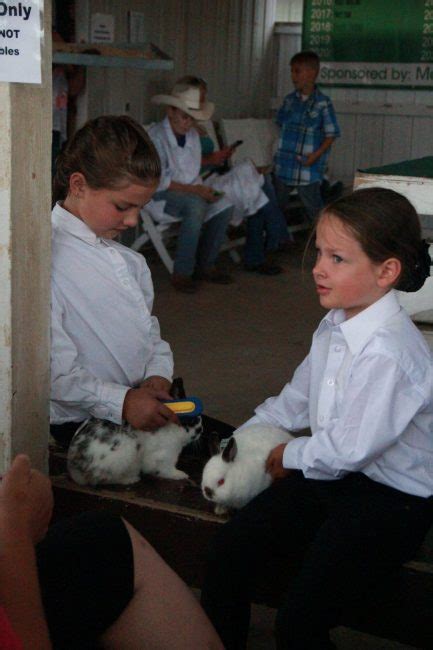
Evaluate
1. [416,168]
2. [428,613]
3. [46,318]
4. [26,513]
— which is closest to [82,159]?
[46,318]

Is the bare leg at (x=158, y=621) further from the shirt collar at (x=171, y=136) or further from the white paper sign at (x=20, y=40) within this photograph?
the shirt collar at (x=171, y=136)

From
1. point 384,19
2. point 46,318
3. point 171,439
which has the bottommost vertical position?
point 171,439

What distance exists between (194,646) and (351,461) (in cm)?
60

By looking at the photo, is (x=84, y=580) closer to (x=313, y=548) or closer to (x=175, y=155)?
(x=313, y=548)

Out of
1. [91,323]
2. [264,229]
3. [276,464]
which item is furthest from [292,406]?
[264,229]

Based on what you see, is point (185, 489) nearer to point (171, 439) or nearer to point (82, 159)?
point (171, 439)

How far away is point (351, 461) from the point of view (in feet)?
6.75

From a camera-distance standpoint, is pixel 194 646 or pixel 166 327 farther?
pixel 166 327

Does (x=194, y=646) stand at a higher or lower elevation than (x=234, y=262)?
higher

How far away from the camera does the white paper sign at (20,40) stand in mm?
2154

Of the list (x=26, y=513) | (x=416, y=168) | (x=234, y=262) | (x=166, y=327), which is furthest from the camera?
(x=234, y=262)

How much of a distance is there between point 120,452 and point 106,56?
13.2 feet

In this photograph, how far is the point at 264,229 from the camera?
7734 mm

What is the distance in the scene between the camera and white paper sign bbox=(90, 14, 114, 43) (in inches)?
269
